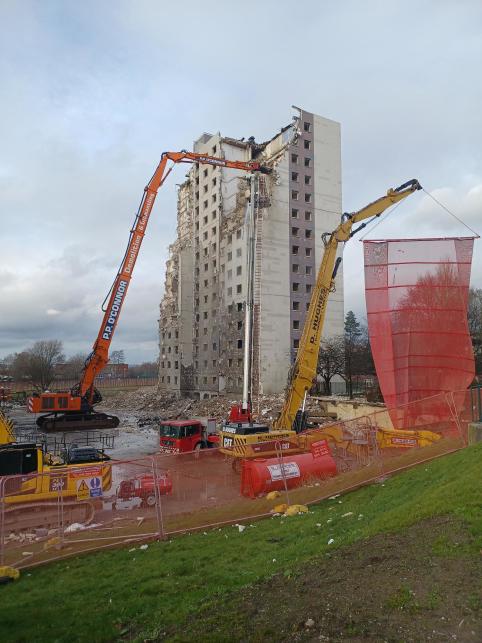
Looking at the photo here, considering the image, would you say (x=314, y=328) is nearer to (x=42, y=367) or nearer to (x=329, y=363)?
(x=329, y=363)

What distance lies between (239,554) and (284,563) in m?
1.52

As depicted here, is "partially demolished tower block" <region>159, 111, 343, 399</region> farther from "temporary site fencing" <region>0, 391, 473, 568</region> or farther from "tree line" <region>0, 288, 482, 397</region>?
"temporary site fencing" <region>0, 391, 473, 568</region>

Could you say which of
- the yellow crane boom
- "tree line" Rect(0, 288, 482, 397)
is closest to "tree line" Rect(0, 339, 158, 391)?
"tree line" Rect(0, 288, 482, 397)

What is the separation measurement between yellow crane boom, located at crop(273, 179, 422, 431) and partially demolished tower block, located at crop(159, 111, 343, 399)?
29.0 meters

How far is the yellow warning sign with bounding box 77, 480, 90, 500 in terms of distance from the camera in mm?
12011

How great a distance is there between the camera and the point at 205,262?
65.5 metres

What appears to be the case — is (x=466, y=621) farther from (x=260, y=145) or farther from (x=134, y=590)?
(x=260, y=145)

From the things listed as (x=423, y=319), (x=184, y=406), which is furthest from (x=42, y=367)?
(x=423, y=319)

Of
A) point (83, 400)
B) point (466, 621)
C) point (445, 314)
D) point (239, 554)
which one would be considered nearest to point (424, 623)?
point (466, 621)

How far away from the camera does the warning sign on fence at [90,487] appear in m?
12.1

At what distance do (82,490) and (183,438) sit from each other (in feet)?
36.5

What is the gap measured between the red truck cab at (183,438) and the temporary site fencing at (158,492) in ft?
28.0

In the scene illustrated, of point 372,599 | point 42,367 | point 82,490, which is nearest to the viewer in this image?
point 372,599

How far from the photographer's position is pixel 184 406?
5691 cm
